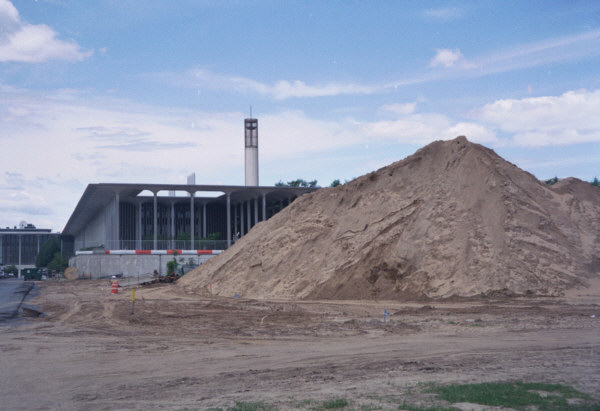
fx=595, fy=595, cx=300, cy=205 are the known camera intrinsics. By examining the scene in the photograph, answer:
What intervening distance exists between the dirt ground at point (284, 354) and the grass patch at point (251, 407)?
221mm

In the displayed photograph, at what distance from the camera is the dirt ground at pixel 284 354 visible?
9109 mm

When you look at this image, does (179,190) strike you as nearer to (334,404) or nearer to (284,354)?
(284,354)

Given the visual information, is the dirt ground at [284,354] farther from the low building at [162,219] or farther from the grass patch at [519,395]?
the low building at [162,219]

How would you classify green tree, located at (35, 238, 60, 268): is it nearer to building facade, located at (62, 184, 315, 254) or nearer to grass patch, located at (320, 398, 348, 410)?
building facade, located at (62, 184, 315, 254)

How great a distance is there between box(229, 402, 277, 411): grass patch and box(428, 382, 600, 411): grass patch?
96.1 inches

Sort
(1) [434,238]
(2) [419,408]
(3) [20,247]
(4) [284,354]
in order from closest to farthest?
(2) [419,408] < (4) [284,354] < (1) [434,238] < (3) [20,247]

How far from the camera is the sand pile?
85.5ft

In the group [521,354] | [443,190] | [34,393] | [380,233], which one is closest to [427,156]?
[443,190]

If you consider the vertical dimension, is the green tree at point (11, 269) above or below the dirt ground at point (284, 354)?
below

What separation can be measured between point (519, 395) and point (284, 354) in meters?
5.71

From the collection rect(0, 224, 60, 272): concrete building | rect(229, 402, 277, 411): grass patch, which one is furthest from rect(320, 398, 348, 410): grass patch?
rect(0, 224, 60, 272): concrete building

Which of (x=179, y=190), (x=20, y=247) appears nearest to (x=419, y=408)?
(x=179, y=190)

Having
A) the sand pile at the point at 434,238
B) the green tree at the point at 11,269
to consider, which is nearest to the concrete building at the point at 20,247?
the green tree at the point at 11,269

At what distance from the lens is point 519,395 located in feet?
27.3
